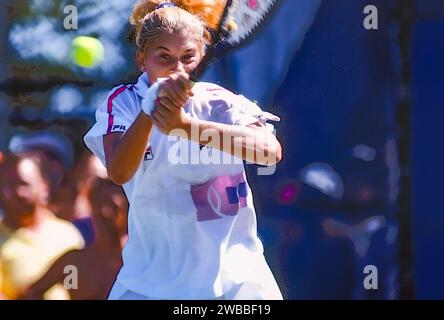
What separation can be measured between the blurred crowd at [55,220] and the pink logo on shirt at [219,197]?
948 millimetres

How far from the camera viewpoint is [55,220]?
340 cm

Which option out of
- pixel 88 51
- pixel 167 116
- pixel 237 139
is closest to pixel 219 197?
pixel 237 139

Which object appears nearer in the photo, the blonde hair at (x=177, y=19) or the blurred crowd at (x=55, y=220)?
the blonde hair at (x=177, y=19)

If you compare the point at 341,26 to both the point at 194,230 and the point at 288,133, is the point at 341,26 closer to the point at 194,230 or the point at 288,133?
the point at 288,133

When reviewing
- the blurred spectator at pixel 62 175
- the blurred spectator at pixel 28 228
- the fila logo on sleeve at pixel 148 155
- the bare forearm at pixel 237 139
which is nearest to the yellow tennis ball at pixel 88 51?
the blurred spectator at pixel 62 175

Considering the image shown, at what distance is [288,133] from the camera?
11.2ft

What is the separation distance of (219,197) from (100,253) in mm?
1035

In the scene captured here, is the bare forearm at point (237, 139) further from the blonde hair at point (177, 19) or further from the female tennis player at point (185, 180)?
the blonde hair at point (177, 19)

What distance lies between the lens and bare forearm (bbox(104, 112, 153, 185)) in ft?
7.65

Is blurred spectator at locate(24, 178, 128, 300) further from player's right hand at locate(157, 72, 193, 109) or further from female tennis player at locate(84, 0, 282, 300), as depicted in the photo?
player's right hand at locate(157, 72, 193, 109)

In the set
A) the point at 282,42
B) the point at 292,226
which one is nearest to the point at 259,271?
the point at 292,226

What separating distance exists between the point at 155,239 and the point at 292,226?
1039 millimetres

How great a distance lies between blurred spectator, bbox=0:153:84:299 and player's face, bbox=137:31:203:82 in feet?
3.37

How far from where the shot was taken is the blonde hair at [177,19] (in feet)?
8.37
